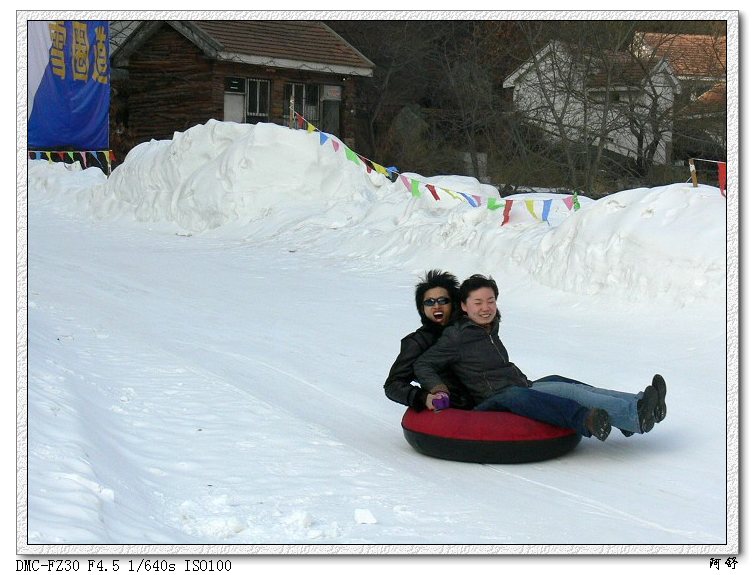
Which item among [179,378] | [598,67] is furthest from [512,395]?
[598,67]

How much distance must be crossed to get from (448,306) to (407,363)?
0.41m

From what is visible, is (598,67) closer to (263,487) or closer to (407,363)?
(407,363)

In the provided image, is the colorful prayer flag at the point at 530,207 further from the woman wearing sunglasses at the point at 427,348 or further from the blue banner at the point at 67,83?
the woman wearing sunglasses at the point at 427,348

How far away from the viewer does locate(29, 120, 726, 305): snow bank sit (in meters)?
10.7

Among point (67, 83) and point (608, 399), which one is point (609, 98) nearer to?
point (67, 83)

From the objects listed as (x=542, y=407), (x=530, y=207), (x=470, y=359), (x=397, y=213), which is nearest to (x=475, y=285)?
(x=470, y=359)

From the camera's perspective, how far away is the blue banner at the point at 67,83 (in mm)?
5730

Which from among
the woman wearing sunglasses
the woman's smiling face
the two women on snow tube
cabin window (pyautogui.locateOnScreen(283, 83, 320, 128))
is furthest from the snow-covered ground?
cabin window (pyautogui.locateOnScreen(283, 83, 320, 128))

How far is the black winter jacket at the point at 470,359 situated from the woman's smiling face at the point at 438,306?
16cm

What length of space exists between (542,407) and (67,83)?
7.07 metres

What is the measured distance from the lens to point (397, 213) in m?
15.4

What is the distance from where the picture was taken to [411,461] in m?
5.88

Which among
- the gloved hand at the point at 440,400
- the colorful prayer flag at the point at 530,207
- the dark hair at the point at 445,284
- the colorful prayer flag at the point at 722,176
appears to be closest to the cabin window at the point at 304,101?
the colorful prayer flag at the point at 530,207

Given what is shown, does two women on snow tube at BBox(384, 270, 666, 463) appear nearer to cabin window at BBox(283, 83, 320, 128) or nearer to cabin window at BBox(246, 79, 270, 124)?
cabin window at BBox(283, 83, 320, 128)
